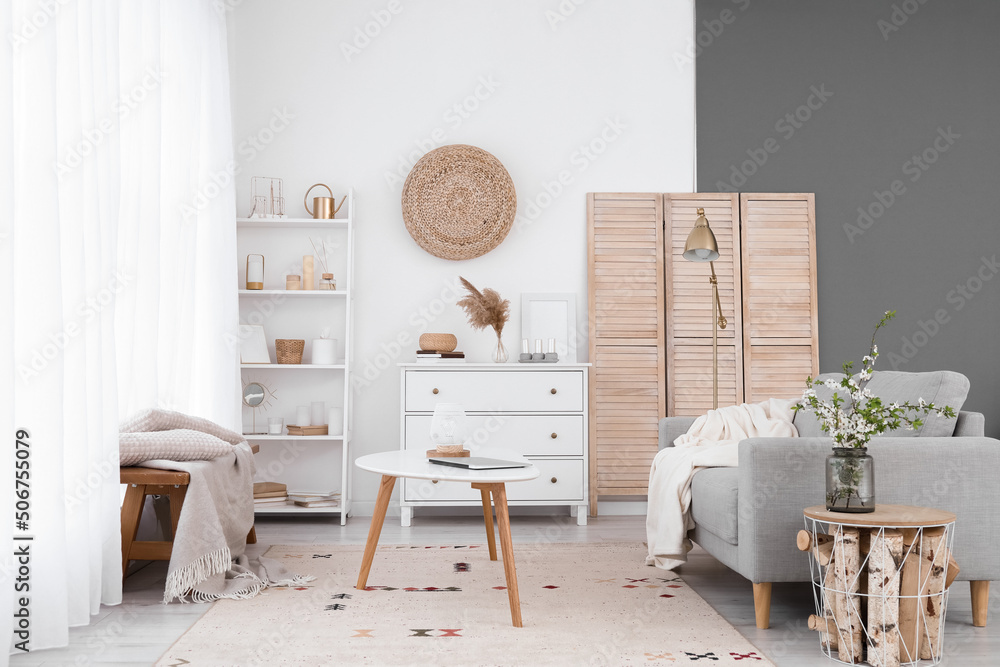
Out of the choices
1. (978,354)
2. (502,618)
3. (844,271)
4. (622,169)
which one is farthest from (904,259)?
(502,618)

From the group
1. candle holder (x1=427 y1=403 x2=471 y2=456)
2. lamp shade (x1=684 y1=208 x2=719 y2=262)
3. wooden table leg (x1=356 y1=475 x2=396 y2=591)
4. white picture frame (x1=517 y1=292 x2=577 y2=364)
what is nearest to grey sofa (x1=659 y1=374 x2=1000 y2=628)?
candle holder (x1=427 y1=403 x2=471 y2=456)

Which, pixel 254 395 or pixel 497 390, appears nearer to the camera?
pixel 497 390

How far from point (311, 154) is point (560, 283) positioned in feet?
5.49

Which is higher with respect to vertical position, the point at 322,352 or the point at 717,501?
the point at 322,352

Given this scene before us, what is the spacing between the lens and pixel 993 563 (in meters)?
2.43

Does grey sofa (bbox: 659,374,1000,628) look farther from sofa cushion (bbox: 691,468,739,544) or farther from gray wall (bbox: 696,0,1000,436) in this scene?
gray wall (bbox: 696,0,1000,436)

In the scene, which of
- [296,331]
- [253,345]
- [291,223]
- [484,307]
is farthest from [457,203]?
[253,345]

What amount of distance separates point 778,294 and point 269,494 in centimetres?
313

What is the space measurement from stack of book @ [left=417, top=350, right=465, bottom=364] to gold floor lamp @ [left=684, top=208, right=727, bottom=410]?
4.44 ft

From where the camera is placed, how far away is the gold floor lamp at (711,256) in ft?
13.2

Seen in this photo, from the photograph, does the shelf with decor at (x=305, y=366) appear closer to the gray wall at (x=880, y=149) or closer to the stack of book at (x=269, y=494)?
the stack of book at (x=269, y=494)

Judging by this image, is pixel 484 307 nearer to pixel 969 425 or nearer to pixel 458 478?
pixel 458 478

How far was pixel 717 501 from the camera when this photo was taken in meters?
2.64

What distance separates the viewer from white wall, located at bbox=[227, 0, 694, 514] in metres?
4.64
